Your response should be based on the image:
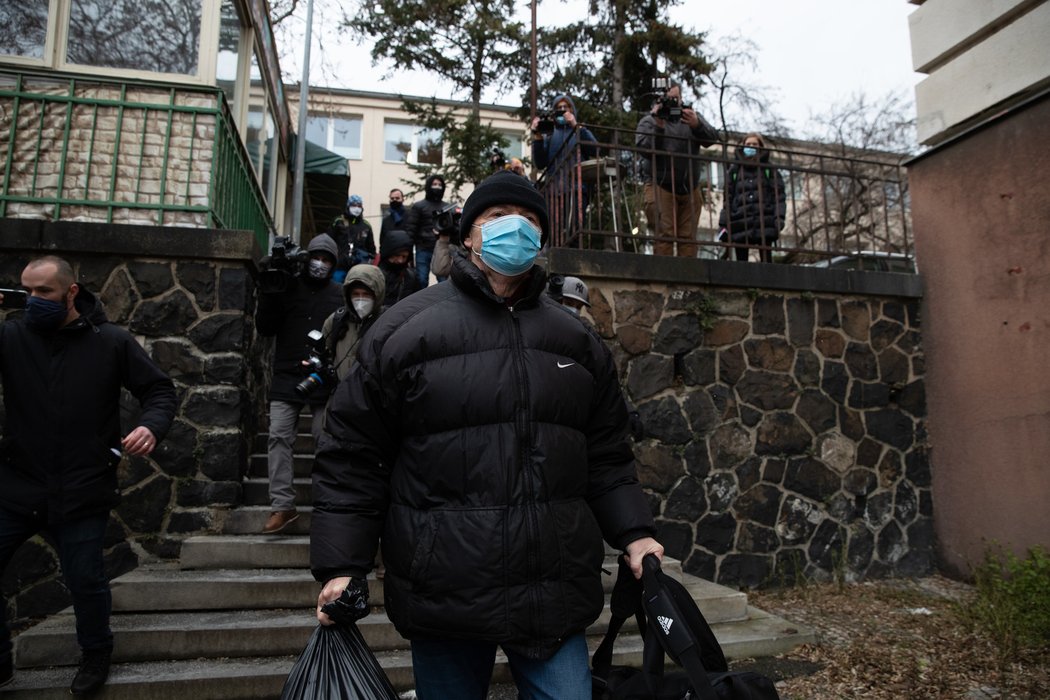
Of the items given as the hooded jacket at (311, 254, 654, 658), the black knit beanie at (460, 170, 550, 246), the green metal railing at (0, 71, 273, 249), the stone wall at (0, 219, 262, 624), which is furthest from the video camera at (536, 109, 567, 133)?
the hooded jacket at (311, 254, 654, 658)

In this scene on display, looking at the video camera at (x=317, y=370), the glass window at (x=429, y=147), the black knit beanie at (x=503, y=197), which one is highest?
the glass window at (x=429, y=147)

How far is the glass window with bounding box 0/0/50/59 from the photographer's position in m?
5.22

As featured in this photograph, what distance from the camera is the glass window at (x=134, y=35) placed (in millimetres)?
5379

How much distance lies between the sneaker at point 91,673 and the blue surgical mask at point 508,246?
278 centimetres

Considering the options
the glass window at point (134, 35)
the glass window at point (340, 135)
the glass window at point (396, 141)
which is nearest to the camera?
the glass window at point (134, 35)

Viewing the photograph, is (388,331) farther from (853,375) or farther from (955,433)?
(955,433)

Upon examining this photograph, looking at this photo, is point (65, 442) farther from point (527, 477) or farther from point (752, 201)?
point (752, 201)

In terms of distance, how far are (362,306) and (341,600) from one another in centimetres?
282

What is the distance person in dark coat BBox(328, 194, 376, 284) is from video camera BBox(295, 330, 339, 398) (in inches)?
174

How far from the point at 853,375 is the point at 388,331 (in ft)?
18.6

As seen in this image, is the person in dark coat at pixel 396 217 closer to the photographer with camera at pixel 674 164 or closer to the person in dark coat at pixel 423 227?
the person in dark coat at pixel 423 227

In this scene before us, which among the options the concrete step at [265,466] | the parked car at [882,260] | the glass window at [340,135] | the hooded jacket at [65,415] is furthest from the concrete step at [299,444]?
the glass window at [340,135]

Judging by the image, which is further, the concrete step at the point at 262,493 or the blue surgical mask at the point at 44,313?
the concrete step at the point at 262,493

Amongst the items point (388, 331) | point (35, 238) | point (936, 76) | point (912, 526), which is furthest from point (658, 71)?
point (388, 331)
